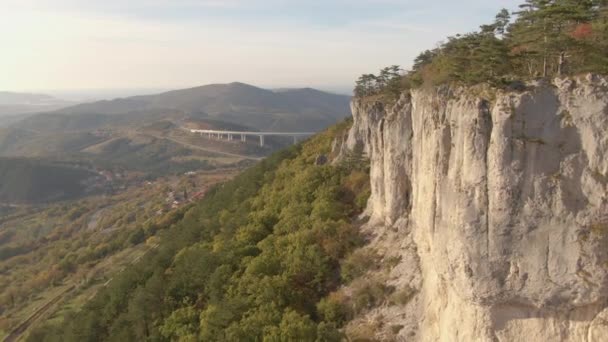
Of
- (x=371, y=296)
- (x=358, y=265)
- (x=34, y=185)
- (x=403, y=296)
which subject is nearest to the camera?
(x=403, y=296)

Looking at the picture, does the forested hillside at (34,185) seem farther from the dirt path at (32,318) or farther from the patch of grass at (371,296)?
the patch of grass at (371,296)

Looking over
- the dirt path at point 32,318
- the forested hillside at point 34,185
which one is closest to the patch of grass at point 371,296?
the dirt path at point 32,318

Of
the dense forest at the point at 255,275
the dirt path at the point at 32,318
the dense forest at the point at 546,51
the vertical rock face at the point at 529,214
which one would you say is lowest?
the dirt path at the point at 32,318

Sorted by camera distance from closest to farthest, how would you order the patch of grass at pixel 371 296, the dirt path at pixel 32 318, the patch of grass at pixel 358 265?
the patch of grass at pixel 371 296, the patch of grass at pixel 358 265, the dirt path at pixel 32 318

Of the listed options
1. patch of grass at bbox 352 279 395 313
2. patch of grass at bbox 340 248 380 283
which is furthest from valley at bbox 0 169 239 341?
patch of grass at bbox 352 279 395 313

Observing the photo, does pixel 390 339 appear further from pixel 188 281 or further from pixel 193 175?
pixel 193 175

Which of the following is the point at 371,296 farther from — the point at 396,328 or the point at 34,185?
the point at 34,185

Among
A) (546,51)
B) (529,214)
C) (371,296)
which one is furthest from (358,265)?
(546,51)
